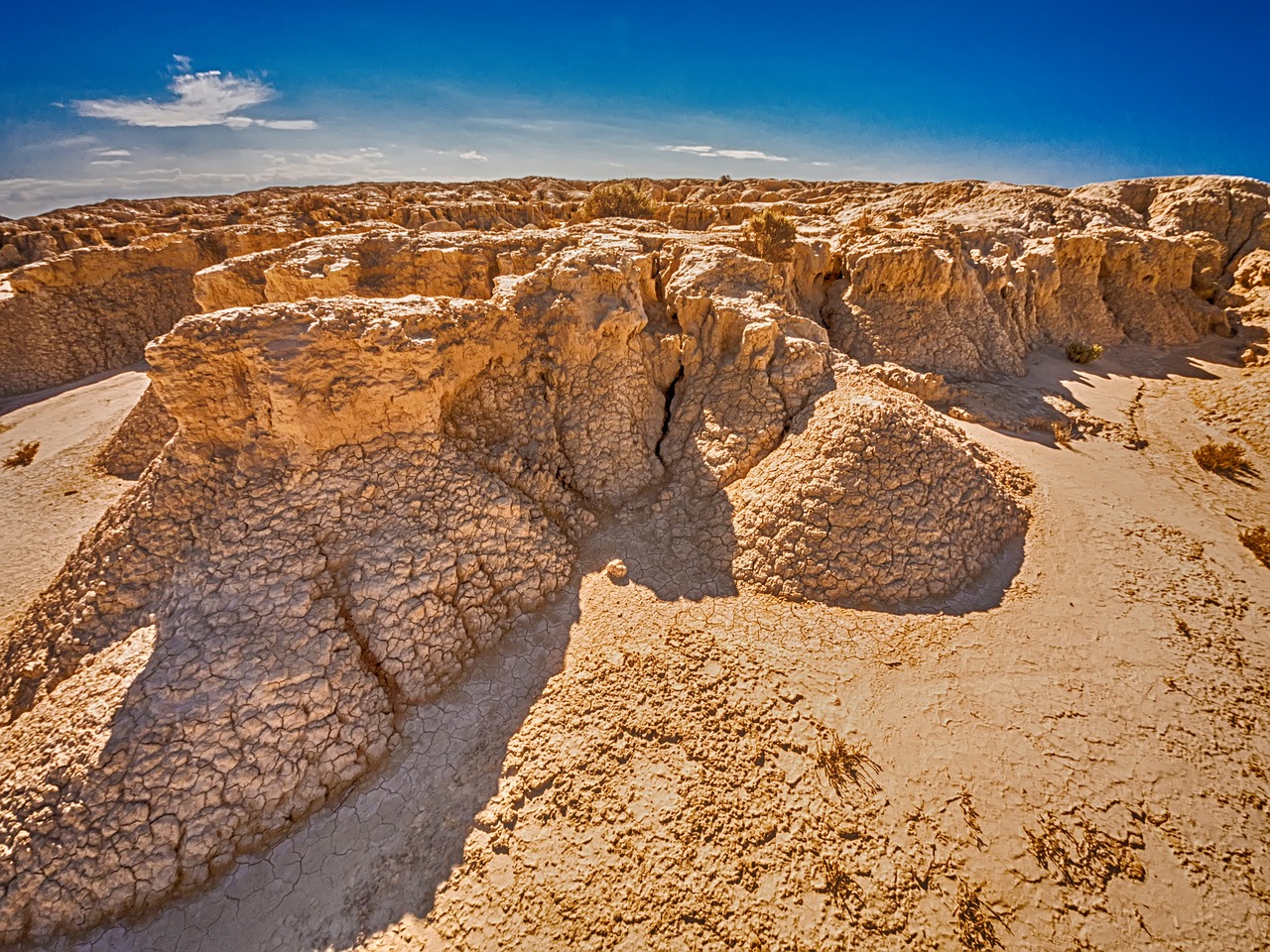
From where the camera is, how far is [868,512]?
6355 mm

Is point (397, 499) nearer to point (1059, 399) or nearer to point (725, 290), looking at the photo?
point (725, 290)

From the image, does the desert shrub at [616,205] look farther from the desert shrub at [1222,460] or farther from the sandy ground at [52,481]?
the desert shrub at [1222,460]

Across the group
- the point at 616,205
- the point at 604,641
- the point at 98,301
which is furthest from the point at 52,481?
the point at 616,205

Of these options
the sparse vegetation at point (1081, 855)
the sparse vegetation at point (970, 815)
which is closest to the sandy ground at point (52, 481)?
the sparse vegetation at point (970, 815)

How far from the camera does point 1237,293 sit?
49.2ft

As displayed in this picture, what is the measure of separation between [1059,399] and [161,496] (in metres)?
16.3

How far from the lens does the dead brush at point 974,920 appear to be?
3484 millimetres

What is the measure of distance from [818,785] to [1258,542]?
25.8 ft

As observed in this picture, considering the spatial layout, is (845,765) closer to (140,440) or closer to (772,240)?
(772,240)

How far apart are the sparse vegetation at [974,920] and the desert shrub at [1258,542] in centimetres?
697

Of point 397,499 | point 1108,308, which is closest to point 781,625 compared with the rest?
point 397,499

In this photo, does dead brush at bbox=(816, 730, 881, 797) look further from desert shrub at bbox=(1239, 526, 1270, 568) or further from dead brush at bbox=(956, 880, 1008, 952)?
desert shrub at bbox=(1239, 526, 1270, 568)

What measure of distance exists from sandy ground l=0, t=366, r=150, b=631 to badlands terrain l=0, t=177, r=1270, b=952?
0.10 metres

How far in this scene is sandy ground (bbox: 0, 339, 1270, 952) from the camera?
3660 millimetres
